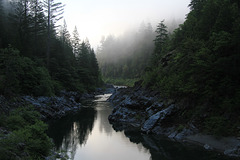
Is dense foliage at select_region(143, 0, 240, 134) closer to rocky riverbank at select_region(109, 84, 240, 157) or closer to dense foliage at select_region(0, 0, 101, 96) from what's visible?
rocky riverbank at select_region(109, 84, 240, 157)

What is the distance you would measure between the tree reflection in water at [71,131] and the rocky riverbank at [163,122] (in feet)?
11.8

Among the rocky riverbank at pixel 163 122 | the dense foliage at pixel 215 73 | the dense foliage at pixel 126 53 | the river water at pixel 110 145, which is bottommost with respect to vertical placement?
the river water at pixel 110 145

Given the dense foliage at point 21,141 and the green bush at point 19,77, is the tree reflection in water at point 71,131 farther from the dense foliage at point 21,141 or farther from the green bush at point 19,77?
the green bush at point 19,77

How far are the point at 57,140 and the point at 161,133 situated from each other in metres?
10.0

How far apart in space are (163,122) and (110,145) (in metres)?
5.84

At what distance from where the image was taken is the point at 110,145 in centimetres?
1798

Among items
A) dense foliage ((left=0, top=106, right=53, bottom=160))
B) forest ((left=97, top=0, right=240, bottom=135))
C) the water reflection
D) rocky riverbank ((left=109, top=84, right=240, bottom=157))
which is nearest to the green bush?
dense foliage ((left=0, top=106, right=53, bottom=160))

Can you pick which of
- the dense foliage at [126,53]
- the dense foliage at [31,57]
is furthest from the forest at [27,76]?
the dense foliage at [126,53]

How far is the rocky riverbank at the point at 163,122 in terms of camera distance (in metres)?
14.7

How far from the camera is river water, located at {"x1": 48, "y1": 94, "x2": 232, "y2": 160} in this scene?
14832 millimetres

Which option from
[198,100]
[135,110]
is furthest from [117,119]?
[198,100]

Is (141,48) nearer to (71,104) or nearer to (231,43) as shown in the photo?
(71,104)

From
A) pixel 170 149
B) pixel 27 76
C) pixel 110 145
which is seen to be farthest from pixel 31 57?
pixel 170 149

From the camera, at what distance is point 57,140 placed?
18.7 m
